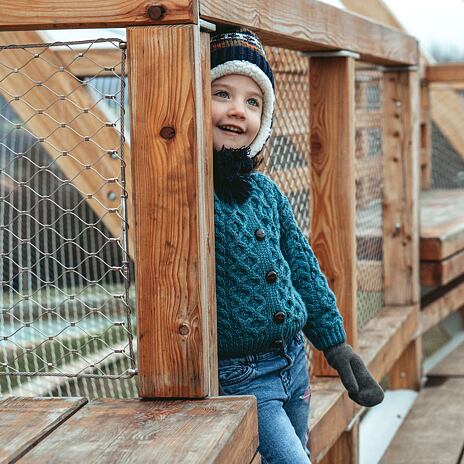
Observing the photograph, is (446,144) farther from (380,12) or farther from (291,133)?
(291,133)

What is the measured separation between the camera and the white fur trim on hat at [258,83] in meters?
A: 2.38

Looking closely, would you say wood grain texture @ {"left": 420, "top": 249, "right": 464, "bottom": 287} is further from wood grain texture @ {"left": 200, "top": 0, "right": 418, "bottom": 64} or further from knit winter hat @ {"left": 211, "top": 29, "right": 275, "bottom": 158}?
knit winter hat @ {"left": 211, "top": 29, "right": 275, "bottom": 158}

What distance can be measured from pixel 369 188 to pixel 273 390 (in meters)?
2.14

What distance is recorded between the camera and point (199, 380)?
2.09m

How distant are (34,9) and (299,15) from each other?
3.19 feet

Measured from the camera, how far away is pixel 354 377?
101 inches

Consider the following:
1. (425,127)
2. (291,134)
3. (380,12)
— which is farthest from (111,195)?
(425,127)

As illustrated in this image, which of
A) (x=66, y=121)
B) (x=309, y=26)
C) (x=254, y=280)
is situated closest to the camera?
(x=254, y=280)

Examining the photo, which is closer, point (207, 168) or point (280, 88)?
point (207, 168)

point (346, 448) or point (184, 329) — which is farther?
point (346, 448)

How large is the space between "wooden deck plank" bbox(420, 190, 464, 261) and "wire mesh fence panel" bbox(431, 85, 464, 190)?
0.78 metres

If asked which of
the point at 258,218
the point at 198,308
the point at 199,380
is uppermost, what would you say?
the point at 258,218

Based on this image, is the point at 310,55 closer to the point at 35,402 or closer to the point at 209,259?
the point at 209,259

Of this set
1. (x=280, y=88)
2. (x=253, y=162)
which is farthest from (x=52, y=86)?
(x=253, y=162)
